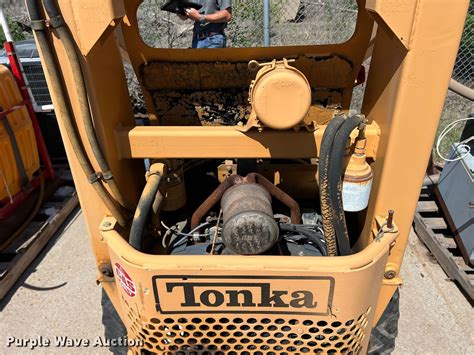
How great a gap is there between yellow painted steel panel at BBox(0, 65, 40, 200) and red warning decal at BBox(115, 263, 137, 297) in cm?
218

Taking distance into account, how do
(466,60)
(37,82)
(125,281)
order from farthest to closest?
(466,60), (37,82), (125,281)

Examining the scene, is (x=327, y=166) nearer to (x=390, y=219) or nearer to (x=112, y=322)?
(x=390, y=219)

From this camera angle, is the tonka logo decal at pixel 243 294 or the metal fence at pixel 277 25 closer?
the tonka logo decal at pixel 243 294

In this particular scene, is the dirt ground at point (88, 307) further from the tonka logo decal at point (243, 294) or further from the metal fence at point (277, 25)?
the metal fence at point (277, 25)

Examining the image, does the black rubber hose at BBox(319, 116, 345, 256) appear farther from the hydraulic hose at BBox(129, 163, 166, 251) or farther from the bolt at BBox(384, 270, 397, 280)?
the hydraulic hose at BBox(129, 163, 166, 251)

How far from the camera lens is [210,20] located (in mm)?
3746

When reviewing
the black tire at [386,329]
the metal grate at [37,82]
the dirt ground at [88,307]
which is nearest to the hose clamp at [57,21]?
the black tire at [386,329]

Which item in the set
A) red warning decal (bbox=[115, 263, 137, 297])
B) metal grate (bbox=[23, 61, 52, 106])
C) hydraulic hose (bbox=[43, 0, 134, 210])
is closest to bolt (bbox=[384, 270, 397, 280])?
red warning decal (bbox=[115, 263, 137, 297])

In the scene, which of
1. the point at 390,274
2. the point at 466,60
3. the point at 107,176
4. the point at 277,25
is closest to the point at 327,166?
the point at 390,274

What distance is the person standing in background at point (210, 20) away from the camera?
3725mm

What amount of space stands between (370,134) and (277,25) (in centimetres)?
582

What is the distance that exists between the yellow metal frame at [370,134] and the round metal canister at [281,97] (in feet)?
0.60

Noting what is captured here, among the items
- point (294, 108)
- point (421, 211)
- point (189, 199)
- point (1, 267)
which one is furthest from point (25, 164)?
point (421, 211)

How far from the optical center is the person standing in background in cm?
372
